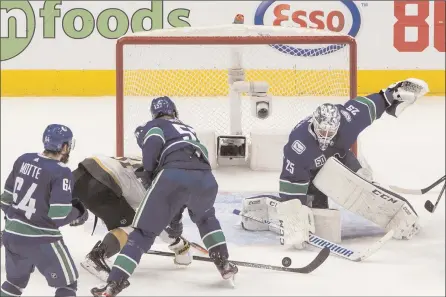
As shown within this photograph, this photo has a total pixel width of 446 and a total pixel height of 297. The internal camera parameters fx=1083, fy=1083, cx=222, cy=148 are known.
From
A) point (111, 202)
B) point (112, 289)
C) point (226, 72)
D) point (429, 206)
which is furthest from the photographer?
point (226, 72)

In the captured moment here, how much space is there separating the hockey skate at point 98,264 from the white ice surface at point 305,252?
36 millimetres

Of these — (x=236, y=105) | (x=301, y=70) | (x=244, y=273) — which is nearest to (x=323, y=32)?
(x=236, y=105)

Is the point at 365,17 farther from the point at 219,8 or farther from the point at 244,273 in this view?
the point at 244,273

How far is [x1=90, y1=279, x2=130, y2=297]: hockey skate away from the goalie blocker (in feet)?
3.24

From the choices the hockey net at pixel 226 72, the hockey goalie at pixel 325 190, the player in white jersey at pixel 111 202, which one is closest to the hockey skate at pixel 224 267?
the player in white jersey at pixel 111 202

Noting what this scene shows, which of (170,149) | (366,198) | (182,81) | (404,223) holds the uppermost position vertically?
(182,81)

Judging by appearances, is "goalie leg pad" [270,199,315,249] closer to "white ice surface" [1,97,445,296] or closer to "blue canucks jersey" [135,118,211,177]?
"white ice surface" [1,97,445,296]

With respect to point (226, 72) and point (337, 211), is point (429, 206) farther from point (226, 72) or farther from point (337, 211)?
point (226, 72)

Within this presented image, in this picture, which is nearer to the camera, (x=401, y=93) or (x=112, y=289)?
(x=112, y=289)

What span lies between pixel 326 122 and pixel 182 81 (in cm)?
303

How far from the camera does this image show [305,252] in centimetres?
440

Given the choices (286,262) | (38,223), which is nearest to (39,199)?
(38,223)

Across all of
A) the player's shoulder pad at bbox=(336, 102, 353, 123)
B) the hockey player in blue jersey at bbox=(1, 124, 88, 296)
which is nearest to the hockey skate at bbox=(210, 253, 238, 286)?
the hockey player in blue jersey at bbox=(1, 124, 88, 296)

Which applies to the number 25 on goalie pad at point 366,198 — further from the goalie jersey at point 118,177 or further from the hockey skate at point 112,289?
the hockey skate at point 112,289
